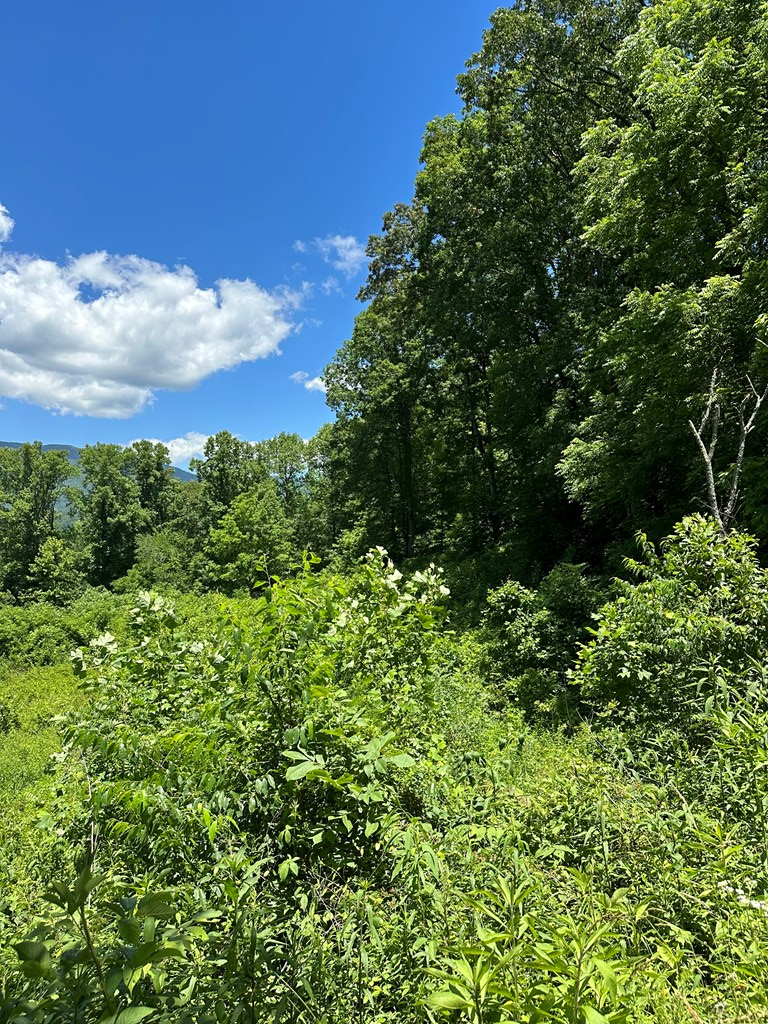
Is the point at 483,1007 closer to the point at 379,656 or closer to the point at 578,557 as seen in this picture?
the point at 379,656

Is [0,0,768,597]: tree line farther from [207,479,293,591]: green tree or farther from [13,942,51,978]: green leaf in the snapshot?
[13,942,51,978]: green leaf

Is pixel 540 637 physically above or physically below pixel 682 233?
below

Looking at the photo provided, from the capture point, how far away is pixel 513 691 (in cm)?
739

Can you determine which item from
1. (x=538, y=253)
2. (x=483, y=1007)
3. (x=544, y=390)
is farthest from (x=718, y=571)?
(x=538, y=253)

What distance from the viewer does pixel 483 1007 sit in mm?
1062

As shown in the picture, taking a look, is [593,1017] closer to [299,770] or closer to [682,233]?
[299,770]

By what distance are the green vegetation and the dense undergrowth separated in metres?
0.02

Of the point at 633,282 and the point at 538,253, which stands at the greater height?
the point at 538,253

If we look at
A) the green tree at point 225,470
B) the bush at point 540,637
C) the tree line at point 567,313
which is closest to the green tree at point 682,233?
the tree line at point 567,313

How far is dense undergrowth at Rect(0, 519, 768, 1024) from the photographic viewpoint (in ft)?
3.74

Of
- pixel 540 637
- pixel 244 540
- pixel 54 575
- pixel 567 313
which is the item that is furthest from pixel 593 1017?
pixel 54 575

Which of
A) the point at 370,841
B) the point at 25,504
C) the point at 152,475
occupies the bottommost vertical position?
the point at 370,841

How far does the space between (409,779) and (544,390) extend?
38.4 feet

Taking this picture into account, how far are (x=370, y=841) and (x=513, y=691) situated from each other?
5551mm
